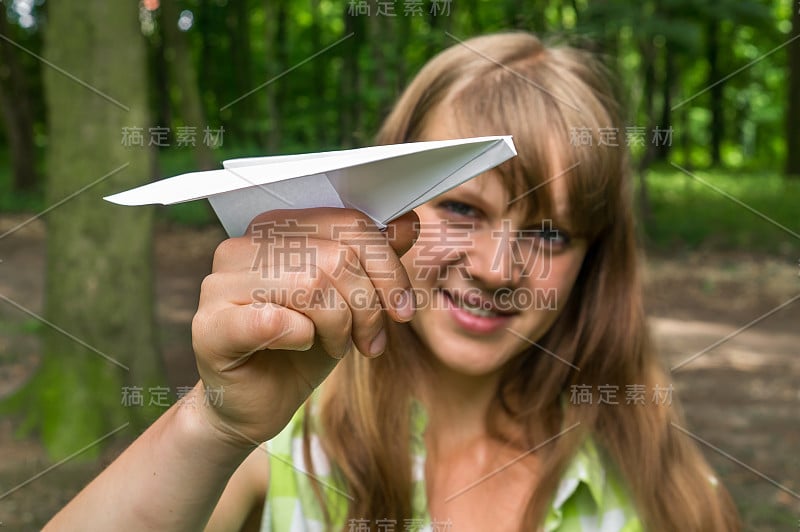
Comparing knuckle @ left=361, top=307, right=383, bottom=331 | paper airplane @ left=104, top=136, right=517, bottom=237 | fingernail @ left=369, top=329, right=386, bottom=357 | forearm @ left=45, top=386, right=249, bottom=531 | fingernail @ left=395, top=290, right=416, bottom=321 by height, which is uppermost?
paper airplane @ left=104, top=136, right=517, bottom=237

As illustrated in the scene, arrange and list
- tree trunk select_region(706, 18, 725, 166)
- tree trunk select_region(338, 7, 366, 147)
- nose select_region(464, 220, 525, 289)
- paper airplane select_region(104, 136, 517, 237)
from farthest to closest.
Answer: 1. tree trunk select_region(706, 18, 725, 166)
2. tree trunk select_region(338, 7, 366, 147)
3. nose select_region(464, 220, 525, 289)
4. paper airplane select_region(104, 136, 517, 237)

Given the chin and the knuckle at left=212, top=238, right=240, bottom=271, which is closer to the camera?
the knuckle at left=212, top=238, right=240, bottom=271

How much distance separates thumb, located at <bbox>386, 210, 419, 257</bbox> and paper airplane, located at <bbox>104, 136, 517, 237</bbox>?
2 centimetres

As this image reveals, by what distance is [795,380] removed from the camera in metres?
3.71

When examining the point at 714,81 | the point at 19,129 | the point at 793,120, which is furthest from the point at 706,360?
the point at 19,129

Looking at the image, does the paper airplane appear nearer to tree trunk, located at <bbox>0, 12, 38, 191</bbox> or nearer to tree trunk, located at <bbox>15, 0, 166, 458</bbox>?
→ tree trunk, located at <bbox>15, 0, 166, 458</bbox>

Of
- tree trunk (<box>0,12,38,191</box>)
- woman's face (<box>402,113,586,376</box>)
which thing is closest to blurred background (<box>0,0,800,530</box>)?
woman's face (<box>402,113,586,376</box>)

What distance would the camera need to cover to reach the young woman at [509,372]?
881 millimetres

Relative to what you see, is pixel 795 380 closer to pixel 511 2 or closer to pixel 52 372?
pixel 511 2

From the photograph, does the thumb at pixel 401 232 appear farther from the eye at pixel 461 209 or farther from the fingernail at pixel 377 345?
the eye at pixel 461 209

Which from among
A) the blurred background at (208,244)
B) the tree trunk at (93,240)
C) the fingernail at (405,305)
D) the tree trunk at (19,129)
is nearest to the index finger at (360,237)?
the fingernail at (405,305)

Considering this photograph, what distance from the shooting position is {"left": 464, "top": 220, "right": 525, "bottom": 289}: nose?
0.84 metres

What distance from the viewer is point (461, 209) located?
871 mm

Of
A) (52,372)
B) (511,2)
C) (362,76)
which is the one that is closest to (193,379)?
(52,372)
